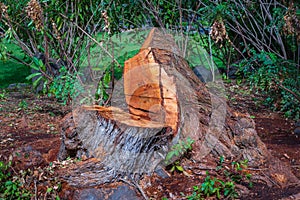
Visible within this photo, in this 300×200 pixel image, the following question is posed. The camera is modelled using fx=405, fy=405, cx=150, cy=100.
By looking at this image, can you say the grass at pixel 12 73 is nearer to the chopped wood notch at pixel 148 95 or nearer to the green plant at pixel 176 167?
the chopped wood notch at pixel 148 95

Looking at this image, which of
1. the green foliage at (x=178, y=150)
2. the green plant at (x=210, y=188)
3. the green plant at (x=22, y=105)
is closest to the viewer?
the green plant at (x=210, y=188)

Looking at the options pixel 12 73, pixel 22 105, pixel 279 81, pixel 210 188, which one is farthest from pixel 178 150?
pixel 12 73

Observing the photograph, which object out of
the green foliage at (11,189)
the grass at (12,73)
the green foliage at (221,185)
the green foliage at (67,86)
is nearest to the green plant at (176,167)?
the green foliage at (221,185)

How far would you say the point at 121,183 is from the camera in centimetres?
268

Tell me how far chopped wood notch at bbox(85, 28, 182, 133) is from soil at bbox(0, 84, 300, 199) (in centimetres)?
38

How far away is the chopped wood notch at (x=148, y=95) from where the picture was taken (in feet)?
9.78

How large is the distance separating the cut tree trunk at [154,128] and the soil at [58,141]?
0.15m

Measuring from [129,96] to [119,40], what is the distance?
2.73 meters

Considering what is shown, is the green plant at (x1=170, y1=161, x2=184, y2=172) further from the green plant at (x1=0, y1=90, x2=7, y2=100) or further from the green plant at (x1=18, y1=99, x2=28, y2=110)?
the green plant at (x1=0, y1=90, x2=7, y2=100)

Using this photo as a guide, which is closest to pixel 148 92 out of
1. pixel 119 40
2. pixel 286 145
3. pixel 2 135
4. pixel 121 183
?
pixel 121 183

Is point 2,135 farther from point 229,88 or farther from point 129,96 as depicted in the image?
point 229,88

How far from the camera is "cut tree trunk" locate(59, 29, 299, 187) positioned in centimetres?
276

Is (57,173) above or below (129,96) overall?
below

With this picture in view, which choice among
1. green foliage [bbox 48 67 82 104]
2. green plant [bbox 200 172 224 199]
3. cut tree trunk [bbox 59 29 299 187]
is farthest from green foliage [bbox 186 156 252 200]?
green foliage [bbox 48 67 82 104]
